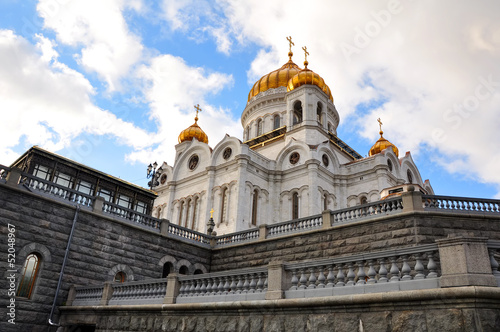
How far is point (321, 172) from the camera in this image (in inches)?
1211

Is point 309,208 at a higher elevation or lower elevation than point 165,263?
higher

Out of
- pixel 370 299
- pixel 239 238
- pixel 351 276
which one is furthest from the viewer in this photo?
pixel 239 238

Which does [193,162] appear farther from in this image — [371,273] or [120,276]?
[371,273]

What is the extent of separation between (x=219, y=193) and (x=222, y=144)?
4.58 m

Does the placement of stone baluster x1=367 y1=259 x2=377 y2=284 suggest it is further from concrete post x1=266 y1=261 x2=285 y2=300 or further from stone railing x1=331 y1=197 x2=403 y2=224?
stone railing x1=331 y1=197 x2=403 y2=224

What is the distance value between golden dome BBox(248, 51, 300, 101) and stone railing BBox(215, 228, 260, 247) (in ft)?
82.1

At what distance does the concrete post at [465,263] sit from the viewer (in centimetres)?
661

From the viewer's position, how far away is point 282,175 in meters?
32.0

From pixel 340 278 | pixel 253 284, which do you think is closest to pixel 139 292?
pixel 253 284

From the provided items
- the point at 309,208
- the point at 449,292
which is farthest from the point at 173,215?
→ the point at 449,292

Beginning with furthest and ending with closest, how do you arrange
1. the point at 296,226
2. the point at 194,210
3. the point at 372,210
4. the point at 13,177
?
the point at 194,210, the point at 296,226, the point at 372,210, the point at 13,177

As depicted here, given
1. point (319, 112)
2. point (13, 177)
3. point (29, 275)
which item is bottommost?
point (29, 275)

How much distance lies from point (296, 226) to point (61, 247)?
969 cm

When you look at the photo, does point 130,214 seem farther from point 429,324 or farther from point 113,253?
point 429,324
